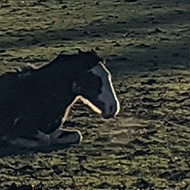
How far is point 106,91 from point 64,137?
46 centimetres

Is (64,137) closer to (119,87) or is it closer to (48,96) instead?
(48,96)

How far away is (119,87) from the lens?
757cm

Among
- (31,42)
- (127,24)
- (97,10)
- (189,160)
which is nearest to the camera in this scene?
(189,160)

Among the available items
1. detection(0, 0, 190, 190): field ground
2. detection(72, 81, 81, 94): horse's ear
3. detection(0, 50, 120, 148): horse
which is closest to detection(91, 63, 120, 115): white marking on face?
detection(0, 50, 120, 148): horse

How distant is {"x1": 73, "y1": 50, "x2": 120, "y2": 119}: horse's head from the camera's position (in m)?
5.99

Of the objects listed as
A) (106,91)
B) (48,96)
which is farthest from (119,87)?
(48,96)

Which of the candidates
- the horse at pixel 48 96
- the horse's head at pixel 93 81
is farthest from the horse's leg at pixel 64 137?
the horse's head at pixel 93 81

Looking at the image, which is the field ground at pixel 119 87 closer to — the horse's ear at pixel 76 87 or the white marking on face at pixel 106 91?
the white marking on face at pixel 106 91

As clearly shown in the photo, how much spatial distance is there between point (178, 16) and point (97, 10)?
120 centimetres

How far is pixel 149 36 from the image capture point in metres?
9.49

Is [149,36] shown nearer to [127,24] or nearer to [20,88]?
[127,24]

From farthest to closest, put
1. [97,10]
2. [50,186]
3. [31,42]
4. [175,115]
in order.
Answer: [97,10], [31,42], [175,115], [50,186]

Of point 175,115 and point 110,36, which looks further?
point 110,36

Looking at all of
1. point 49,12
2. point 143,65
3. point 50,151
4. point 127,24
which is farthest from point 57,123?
point 49,12
